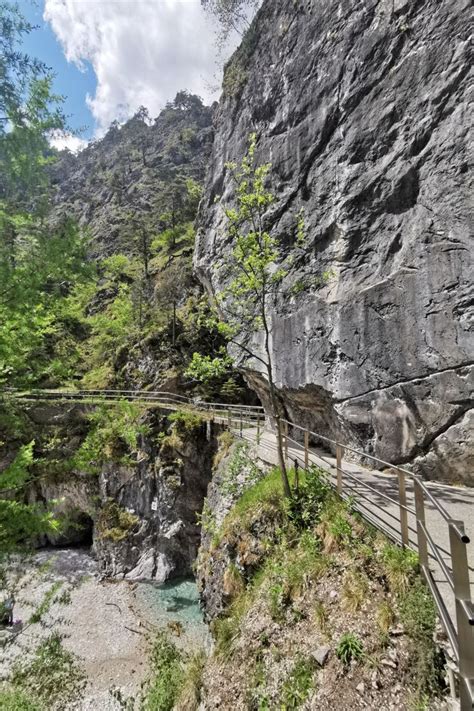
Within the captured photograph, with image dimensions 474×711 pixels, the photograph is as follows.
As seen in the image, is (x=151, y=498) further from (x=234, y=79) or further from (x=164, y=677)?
(x=234, y=79)

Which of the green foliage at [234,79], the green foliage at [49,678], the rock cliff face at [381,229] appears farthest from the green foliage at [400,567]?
the green foliage at [234,79]

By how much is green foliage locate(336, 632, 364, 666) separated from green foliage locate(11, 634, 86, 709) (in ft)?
24.0

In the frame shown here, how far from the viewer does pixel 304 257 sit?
12172mm

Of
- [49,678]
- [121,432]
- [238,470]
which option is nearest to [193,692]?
[49,678]

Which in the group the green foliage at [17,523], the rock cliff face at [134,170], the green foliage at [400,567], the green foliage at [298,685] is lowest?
the green foliage at [298,685]

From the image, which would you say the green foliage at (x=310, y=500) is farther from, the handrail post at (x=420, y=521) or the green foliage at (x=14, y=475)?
the green foliage at (x=14, y=475)

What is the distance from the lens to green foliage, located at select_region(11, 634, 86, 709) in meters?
8.41

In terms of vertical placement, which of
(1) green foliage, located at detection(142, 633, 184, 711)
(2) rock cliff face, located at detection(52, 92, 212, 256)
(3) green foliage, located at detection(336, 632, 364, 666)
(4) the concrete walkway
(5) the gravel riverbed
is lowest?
(5) the gravel riverbed

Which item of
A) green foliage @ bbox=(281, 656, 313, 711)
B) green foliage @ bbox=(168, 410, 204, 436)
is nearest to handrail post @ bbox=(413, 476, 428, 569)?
green foliage @ bbox=(281, 656, 313, 711)

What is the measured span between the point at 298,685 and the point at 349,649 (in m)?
0.84

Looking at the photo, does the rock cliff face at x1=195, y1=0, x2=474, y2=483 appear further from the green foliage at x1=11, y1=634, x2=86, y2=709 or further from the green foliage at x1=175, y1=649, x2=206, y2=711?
the green foliage at x1=11, y1=634, x2=86, y2=709

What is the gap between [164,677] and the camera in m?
8.91

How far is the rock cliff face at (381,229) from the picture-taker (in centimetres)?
832

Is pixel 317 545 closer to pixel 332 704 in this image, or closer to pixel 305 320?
pixel 332 704
